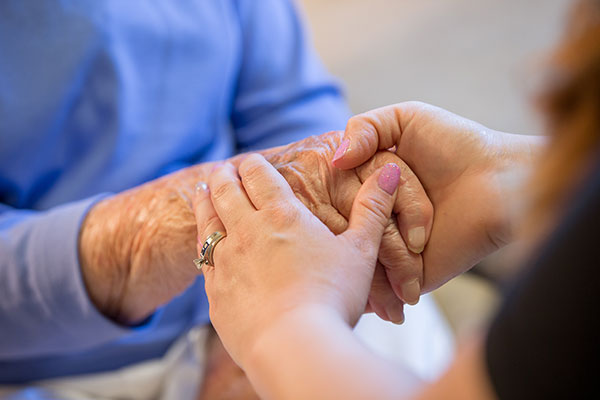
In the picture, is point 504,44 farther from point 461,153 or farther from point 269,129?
point 461,153

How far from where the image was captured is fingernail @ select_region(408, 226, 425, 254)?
2.57 feet

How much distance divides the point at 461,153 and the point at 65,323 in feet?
2.25

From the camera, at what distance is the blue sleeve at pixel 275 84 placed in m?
1.17

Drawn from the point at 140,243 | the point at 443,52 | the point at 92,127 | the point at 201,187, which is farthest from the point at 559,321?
the point at 443,52

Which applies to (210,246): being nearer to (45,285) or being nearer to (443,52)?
(45,285)

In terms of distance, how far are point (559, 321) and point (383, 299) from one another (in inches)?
19.4

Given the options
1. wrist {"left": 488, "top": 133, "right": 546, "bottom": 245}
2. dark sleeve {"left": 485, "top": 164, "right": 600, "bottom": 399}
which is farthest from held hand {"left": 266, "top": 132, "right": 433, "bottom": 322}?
dark sleeve {"left": 485, "top": 164, "right": 600, "bottom": 399}

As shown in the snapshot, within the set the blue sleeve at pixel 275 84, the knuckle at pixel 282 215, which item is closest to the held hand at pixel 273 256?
the knuckle at pixel 282 215

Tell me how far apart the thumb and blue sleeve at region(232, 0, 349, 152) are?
0.40 meters

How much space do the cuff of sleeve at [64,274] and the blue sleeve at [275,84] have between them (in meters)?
0.45

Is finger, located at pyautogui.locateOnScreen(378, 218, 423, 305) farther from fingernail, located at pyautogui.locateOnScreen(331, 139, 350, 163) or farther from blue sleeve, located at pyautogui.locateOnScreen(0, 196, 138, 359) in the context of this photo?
blue sleeve, located at pyautogui.locateOnScreen(0, 196, 138, 359)

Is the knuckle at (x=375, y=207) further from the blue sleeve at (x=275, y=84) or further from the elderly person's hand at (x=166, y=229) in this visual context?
the blue sleeve at (x=275, y=84)

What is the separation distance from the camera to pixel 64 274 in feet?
2.77

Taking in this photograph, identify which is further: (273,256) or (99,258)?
(99,258)
